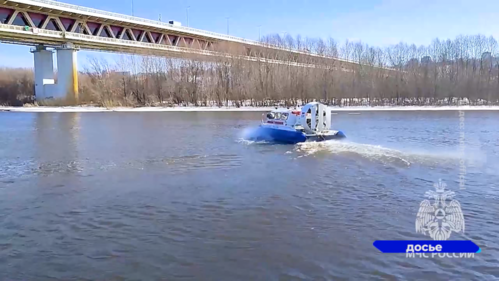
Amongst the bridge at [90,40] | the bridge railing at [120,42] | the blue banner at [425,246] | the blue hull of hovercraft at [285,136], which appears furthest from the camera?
the bridge at [90,40]

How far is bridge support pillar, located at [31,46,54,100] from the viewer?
229 feet

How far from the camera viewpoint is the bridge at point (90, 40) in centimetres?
5856

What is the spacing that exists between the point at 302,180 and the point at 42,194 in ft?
25.3

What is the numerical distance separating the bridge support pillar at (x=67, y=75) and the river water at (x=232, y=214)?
53.9 m

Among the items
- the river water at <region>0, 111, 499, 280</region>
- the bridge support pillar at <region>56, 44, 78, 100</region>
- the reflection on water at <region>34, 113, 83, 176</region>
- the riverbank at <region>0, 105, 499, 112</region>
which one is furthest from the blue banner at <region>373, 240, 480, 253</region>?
the bridge support pillar at <region>56, 44, 78, 100</region>

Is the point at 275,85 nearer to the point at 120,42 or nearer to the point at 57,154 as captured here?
the point at 120,42

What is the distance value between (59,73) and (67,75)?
5.97 feet

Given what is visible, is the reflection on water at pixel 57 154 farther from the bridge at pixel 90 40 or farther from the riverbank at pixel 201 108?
the riverbank at pixel 201 108

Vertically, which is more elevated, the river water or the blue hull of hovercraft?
the blue hull of hovercraft

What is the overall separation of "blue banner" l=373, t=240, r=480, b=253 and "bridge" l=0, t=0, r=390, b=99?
195ft

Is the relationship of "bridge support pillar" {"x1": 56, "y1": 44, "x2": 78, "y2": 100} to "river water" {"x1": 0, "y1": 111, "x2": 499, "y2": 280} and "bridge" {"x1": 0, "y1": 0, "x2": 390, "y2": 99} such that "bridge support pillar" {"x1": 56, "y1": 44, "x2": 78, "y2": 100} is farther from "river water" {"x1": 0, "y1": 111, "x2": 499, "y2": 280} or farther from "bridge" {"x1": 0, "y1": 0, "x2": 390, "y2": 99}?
"river water" {"x1": 0, "y1": 111, "x2": 499, "y2": 280}

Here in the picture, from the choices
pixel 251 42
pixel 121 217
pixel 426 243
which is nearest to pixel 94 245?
pixel 121 217

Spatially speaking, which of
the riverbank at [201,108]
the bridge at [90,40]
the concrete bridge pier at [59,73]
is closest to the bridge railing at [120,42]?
the bridge at [90,40]

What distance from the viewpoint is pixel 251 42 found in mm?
83000
